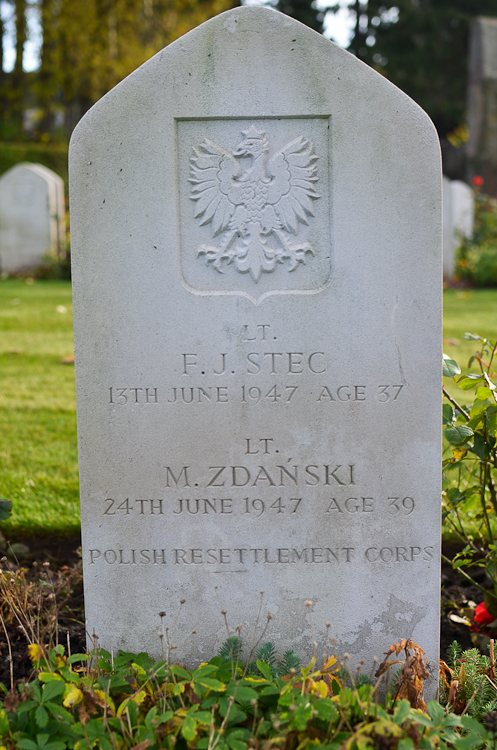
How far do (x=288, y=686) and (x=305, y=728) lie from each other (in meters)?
0.14

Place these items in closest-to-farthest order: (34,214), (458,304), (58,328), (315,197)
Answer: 1. (315,197)
2. (58,328)
3. (458,304)
4. (34,214)

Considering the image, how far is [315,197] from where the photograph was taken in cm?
218

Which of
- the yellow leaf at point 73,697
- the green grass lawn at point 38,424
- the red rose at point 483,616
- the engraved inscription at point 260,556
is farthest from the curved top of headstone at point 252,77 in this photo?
the green grass lawn at point 38,424

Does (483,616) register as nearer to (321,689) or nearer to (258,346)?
(321,689)

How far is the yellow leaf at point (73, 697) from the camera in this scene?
1827 mm

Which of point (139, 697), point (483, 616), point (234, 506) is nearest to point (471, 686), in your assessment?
point (483, 616)

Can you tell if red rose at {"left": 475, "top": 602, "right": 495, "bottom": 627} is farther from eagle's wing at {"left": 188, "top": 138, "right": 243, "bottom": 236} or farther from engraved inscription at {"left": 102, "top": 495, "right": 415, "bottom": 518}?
eagle's wing at {"left": 188, "top": 138, "right": 243, "bottom": 236}

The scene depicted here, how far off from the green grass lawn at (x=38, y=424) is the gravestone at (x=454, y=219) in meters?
7.64

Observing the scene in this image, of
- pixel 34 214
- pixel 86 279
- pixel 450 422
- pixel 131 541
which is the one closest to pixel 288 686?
pixel 131 541

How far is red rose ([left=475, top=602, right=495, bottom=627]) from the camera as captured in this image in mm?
2574

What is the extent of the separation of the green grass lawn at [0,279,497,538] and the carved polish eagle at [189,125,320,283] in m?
1.76

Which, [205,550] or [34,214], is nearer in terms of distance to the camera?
[205,550]

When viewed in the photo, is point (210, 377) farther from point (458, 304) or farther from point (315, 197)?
point (458, 304)

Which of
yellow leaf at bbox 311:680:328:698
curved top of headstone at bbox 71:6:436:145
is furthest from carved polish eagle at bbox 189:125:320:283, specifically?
yellow leaf at bbox 311:680:328:698
